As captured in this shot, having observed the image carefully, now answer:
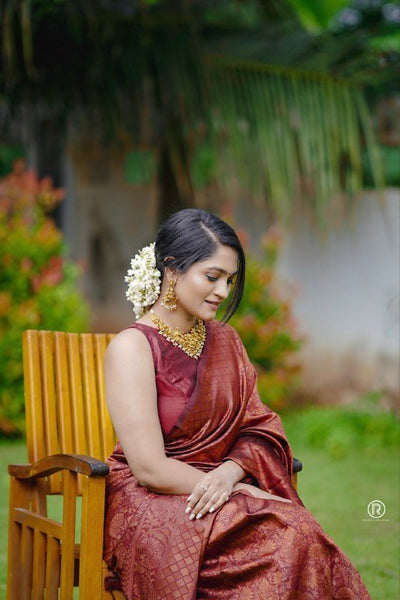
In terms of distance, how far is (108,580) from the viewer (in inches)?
119

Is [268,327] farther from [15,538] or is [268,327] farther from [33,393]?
[15,538]

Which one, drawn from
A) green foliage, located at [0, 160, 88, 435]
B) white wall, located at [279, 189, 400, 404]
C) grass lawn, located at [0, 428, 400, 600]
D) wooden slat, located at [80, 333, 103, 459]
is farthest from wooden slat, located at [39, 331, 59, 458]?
white wall, located at [279, 189, 400, 404]

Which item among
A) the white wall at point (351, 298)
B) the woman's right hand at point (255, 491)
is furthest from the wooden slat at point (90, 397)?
the white wall at point (351, 298)

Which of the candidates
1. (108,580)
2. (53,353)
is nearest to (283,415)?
(53,353)

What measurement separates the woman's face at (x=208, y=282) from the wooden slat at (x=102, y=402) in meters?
0.77

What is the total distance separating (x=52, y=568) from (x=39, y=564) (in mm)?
94

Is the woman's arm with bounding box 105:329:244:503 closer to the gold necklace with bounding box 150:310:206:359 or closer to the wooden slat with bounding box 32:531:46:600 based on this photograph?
the gold necklace with bounding box 150:310:206:359

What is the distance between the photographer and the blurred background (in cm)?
753

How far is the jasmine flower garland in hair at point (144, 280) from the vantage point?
10.5 ft

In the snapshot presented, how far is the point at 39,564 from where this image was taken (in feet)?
10.9

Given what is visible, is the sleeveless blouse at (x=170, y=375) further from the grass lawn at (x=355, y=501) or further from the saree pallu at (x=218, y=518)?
the grass lawn at (x=355, y=501)

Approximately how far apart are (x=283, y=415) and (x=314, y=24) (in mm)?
3219

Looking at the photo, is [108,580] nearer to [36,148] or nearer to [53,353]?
[53,353]

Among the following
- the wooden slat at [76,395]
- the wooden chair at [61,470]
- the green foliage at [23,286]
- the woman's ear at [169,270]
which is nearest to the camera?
the wooden chair at [61,470]
